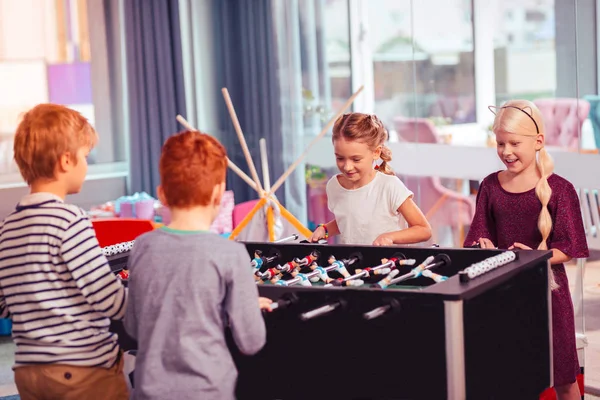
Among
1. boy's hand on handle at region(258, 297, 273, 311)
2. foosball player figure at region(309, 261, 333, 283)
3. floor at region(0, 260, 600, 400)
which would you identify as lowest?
floor at region(0, 260, 600, 400)

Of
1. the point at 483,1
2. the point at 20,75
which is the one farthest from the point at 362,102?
the point at 20,75

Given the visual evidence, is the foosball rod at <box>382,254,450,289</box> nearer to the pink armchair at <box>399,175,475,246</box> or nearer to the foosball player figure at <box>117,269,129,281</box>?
the foosball player figure at <box>117,269,129,281</box>

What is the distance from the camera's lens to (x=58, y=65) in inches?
253

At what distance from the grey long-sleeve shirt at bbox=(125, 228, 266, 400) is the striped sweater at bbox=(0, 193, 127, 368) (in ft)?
0.46

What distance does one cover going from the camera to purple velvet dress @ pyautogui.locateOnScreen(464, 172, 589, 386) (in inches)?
116

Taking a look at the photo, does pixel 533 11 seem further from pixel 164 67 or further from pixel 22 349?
pixel 22 349

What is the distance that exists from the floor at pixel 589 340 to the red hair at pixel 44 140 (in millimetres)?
2115

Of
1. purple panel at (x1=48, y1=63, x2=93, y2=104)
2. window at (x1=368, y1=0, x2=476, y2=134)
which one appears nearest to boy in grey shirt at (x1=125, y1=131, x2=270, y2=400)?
window at (x1=368, y1=0, x2=476, y2=134)

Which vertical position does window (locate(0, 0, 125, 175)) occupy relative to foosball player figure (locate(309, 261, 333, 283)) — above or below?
above

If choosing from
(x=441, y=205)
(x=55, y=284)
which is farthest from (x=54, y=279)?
(x=441, y=205)

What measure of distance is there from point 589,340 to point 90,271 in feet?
9.74

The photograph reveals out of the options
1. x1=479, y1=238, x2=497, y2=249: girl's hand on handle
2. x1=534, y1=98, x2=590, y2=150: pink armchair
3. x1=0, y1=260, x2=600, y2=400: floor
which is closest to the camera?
x1=479, y1=238, x2=497, y2=249: girl's hand on handle

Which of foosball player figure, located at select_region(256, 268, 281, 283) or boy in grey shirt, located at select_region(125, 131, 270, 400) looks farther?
foosball player figure, located at select_region(256, 268, 281, 283)

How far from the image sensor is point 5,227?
223 cm
